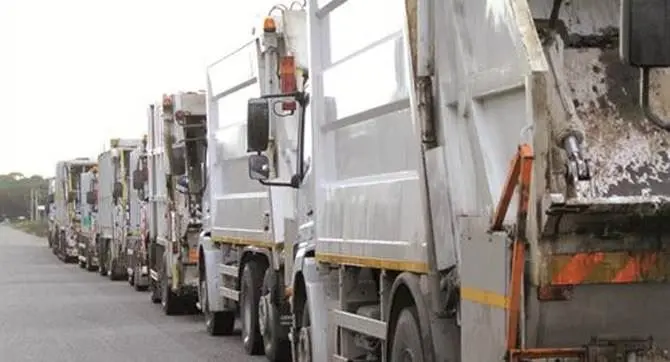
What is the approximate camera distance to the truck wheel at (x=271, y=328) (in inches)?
492

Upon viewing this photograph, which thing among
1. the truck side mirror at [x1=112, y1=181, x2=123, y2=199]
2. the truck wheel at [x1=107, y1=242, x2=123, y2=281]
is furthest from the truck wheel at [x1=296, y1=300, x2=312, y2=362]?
the truck wheel at [x1=107, y1=242, x2=123, y2=281]

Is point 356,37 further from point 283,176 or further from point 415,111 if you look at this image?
point 283,176

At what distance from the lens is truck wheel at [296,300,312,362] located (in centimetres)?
958

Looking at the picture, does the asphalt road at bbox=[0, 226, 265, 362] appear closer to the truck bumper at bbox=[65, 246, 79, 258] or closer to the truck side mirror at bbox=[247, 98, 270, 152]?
the truck side mirror at bbox=[247, 98, 270, 152]

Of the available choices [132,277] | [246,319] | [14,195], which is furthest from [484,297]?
[14,195]

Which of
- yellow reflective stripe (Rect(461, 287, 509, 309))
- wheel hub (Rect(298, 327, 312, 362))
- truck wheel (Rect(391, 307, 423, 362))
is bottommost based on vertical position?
wheel hub (Rect(298, 327, 312, 362))

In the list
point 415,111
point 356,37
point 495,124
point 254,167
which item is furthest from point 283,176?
point 495,124

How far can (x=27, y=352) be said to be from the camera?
1459 centimetres

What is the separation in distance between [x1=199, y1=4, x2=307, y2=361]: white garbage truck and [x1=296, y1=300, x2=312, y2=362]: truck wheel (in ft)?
5.14

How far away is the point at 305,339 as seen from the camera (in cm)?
968

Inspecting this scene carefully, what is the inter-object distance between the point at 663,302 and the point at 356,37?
3.50 m

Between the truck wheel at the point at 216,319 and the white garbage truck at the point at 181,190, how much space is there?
7.60ft

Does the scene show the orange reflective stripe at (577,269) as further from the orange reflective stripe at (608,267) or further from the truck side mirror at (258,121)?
the truck side mirror at (258,121)

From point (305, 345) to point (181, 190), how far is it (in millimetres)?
9330
